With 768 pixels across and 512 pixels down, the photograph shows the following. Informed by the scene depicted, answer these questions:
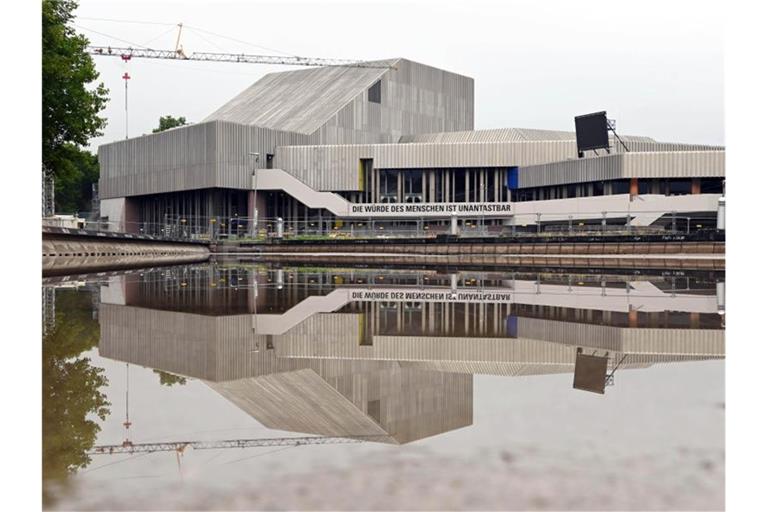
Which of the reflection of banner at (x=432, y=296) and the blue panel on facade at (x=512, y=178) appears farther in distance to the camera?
the blue panel on facade at (x=512, y=178)

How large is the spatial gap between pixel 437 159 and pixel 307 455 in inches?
2808

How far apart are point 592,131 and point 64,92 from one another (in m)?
42.4

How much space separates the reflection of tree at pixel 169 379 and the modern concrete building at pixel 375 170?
49761mm

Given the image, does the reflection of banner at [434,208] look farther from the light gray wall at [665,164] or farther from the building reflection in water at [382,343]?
the building reflection in water at [382,343]

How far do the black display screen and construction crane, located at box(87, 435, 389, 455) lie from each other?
63.9 metres

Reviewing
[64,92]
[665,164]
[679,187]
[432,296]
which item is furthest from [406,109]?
[432,296]

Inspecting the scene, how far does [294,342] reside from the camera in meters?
8.80

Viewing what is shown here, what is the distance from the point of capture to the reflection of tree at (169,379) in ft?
20.6

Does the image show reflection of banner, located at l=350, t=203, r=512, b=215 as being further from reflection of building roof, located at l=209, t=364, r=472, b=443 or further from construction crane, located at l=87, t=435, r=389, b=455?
construction crane, located at l=87, t=435, r=389, b=455

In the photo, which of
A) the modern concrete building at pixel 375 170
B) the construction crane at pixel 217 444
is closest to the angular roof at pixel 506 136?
the modern concrete building at pixel 375 170

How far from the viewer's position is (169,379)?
6426 millimetres

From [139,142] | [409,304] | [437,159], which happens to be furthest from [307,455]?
[139,142]

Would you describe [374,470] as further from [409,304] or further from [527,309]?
[409,304]
